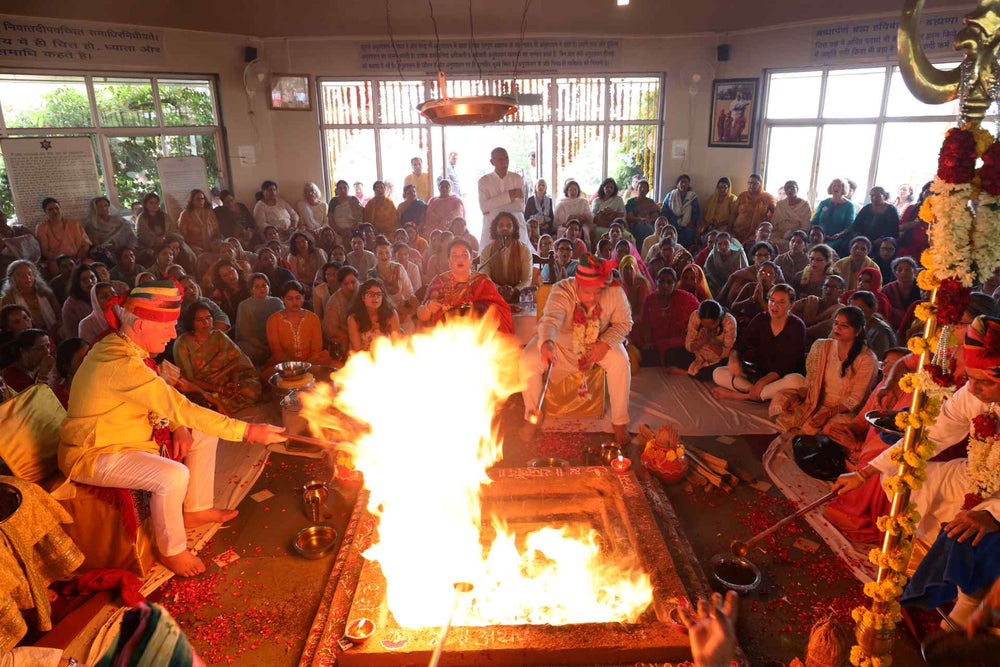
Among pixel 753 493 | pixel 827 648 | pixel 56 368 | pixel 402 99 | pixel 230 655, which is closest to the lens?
pixel 827 648

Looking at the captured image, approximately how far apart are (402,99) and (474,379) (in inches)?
404

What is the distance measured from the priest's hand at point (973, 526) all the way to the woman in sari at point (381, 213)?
10.9m

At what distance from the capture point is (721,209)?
13.5m

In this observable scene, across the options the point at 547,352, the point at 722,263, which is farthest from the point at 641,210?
the point at 547,352

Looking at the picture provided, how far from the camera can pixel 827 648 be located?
3.11 metres

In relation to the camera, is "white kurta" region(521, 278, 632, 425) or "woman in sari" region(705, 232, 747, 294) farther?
"woman in sari" region(705, 232, 747, 294)

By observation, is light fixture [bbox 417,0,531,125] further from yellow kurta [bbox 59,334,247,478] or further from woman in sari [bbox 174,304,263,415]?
woman in sari [bbox 174,304,263,415]

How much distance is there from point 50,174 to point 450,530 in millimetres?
11083

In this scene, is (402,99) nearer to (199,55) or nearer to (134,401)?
(199,55)

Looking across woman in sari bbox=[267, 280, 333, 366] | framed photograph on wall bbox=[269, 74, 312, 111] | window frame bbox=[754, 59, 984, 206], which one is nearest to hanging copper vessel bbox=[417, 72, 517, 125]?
woman in sari bbox=[267, 280, 333, 366]

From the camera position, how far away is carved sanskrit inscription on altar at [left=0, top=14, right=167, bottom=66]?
1056 centimetres

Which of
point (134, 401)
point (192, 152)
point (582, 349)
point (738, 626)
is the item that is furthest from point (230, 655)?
point (192, 152)

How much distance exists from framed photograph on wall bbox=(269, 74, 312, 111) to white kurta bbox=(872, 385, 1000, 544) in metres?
13.7

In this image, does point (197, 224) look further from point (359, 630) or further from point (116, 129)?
point (359, 630)
